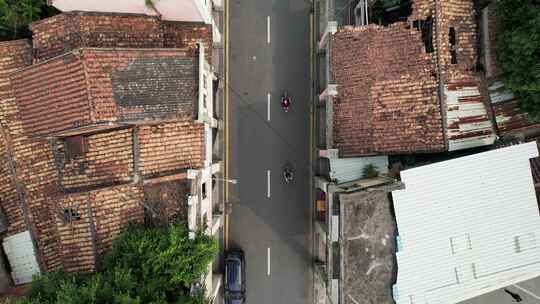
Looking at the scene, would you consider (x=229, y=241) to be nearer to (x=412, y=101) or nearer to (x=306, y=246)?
(x=306, y=246)

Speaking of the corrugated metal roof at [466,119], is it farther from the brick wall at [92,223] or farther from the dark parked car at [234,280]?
the brick wall at [92,223]

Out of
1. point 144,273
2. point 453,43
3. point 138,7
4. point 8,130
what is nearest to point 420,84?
point 453,43

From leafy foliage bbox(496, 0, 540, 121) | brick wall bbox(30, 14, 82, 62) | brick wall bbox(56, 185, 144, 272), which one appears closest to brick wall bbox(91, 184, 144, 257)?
brick wall bbox(56, 185, 144, 272)

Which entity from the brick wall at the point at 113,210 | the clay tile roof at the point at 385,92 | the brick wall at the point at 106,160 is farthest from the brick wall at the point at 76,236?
the clay tile roof at the point at 385,92

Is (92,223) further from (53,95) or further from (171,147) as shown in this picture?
(53,95)

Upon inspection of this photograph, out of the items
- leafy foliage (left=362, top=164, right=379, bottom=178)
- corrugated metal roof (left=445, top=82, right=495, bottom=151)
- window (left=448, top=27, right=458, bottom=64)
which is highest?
window (left=448, top=27, right=458, bottom=64)

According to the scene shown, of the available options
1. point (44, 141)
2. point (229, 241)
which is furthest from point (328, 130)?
point (44, 141)

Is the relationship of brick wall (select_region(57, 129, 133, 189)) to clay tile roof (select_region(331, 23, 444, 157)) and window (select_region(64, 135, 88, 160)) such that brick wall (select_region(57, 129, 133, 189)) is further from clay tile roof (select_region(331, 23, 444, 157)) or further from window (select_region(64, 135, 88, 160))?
clay tile roof (select_region(331, 23, 444, 157))
